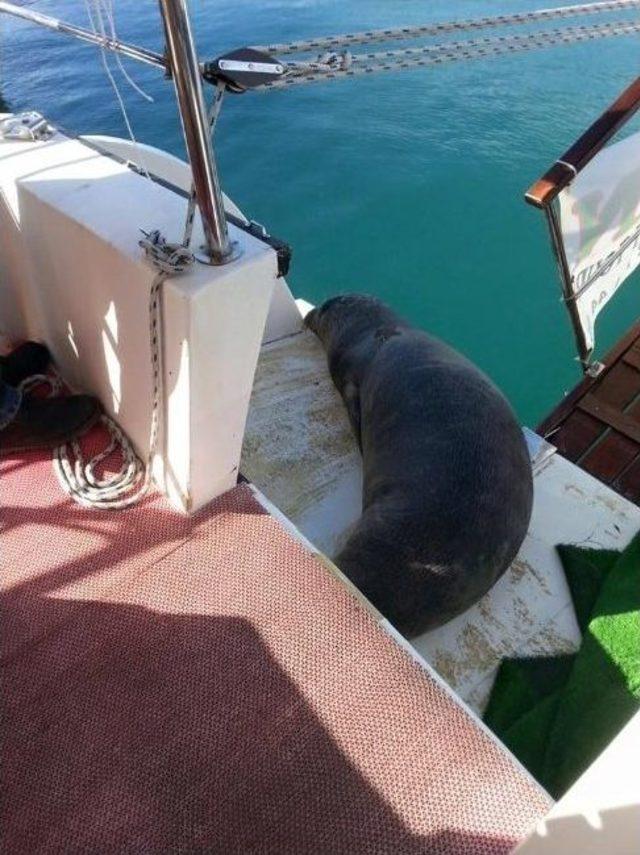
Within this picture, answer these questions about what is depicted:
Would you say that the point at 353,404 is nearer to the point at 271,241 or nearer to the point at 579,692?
the point at 579,692

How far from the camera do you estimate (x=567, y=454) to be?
4078 mm

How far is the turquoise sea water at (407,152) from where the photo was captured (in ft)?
21.7

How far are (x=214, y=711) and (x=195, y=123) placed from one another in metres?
1.50

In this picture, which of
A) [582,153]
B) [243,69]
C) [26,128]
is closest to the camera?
[243,69]

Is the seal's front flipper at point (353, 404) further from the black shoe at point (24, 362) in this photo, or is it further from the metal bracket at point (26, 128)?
the metal bracket at point (26, 128)

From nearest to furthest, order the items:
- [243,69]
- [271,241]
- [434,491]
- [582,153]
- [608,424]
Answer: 1. [243,69]
2. [271,241]
3. [582,153]
4. [434,491]
5. [608,424]

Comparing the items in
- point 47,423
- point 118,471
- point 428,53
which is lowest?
point 118,471

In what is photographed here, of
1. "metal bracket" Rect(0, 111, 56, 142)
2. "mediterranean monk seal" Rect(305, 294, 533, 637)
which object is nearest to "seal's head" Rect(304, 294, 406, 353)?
"mediterranean monk seal" Rect(305, 294, 533, 637)

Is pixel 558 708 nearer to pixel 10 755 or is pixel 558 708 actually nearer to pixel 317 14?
pixel 10 755

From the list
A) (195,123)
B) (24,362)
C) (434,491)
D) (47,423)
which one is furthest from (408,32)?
(434,491)

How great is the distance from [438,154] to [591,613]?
754 cm

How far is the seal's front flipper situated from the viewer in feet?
13.6

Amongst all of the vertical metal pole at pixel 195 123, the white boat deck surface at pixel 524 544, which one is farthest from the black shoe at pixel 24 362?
the white boat deck surface at pixel 524 544

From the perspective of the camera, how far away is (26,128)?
2.47 meters
